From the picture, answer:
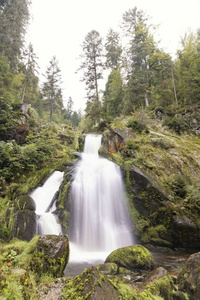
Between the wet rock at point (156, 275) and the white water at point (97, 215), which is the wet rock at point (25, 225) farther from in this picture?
the wet rock at point (156, 275)

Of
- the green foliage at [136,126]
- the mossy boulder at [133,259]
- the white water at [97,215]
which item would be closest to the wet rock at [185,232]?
the white water at [97,215]

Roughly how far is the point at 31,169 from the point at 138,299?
9255mm

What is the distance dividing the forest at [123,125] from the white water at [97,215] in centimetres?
82

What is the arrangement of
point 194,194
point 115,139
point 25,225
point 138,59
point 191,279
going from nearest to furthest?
point 191,279 → point 25,225 → point 194,194 → point 115,139 → point 138,59

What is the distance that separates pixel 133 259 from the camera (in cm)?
531

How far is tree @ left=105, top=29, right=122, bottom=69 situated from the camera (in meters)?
26.8

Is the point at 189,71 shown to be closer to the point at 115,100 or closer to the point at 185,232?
the point at 115,100

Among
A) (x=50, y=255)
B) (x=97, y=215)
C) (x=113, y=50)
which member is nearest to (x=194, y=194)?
(x=97, y=215)

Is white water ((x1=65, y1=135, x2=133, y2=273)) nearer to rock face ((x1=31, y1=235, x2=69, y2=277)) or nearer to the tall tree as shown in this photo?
rock face ((x1=31, y1=235, x2=69, y2=277))

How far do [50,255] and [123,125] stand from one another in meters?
12.0

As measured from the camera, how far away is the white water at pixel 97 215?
7285 mm

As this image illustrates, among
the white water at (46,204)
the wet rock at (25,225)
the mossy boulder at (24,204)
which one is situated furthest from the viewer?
the white water at (46,204)

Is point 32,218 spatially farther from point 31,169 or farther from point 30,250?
point 31,169

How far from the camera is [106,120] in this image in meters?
20.8
